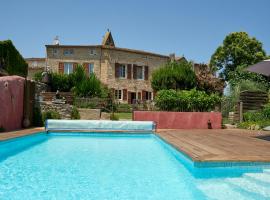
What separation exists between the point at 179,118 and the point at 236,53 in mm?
21677

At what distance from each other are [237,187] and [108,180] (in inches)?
81.9

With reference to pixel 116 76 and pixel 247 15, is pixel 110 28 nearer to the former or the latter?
pixel 116 76

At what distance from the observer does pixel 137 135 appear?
42.1ft

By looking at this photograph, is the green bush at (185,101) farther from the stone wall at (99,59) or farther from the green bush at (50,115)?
the stone wall at (99,59)

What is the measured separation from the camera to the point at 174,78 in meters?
28.2

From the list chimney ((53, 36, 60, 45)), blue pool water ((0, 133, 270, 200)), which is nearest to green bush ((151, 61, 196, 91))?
chimney ((53, 36, 60, 45))

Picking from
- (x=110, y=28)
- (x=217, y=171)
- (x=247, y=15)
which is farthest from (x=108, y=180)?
(x=110, y=28)

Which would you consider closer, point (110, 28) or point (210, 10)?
point (210, 10)

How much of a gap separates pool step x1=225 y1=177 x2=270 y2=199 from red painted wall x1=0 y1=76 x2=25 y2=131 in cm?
801

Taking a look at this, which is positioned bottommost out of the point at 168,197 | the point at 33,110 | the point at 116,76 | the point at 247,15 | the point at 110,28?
the point at 168,197

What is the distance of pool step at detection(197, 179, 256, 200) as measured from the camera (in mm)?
4383

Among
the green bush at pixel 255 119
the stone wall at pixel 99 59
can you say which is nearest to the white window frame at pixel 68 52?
the stone wall at pixel 99 59

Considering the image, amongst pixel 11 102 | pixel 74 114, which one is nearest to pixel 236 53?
pixel 74 114

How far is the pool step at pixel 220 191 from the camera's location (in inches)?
173
